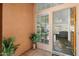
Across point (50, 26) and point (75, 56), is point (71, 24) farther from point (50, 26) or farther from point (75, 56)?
point (75, 56)

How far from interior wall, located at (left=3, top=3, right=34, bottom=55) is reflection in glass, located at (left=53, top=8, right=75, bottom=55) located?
48 cm

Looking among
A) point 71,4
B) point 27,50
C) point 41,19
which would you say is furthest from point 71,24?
point 27,50

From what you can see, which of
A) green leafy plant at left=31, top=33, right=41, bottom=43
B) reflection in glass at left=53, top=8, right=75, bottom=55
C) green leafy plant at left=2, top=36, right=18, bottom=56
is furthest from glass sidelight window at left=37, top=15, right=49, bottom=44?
green leafy plant at left=2, top=36, right=18, bottom=56

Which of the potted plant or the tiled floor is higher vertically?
the potted plant

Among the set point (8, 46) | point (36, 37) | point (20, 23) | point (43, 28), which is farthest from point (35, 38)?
point (8, 46)

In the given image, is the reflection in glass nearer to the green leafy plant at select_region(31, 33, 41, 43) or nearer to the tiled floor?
the tiled floor

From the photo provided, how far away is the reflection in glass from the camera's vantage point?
2656 mm

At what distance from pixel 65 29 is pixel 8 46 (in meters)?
1.13

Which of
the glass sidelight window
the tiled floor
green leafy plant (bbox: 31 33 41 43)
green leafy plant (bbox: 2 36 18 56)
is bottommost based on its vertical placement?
the tiled floor

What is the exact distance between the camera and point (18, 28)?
106 inches

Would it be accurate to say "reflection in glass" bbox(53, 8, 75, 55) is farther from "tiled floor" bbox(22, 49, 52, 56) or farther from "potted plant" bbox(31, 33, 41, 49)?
"potted plant" bbox(31, 33, 41, 49)

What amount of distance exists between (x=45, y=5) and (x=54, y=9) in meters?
0.19

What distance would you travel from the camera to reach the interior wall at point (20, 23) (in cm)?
265

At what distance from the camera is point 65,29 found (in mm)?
2672
